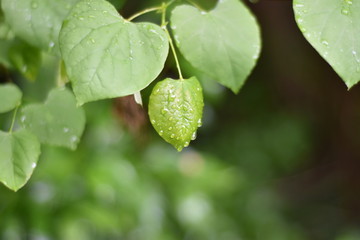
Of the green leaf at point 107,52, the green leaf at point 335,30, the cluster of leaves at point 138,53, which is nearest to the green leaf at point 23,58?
the cluster of leaves at point 138,53

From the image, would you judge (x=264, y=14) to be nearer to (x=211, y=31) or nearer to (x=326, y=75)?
(x=326, y=75)

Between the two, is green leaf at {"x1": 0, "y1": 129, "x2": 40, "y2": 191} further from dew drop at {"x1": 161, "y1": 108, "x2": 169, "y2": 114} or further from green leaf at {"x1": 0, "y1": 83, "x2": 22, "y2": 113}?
dew drop at {"x1": 161, "y1": 108, "x2": 169, "y2": 114}

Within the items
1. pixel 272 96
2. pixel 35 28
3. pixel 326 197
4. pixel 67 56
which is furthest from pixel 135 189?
pixel 326 197

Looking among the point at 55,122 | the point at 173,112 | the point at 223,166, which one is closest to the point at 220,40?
the point at 173,112

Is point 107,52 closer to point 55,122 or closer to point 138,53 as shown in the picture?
point 138,53

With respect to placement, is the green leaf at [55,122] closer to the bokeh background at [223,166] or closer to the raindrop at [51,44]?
the raindrop at [51,44]

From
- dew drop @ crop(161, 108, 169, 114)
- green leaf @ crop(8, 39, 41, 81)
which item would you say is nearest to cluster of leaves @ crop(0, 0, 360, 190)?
dew drop @ crop(161, 108, 169, 114)
